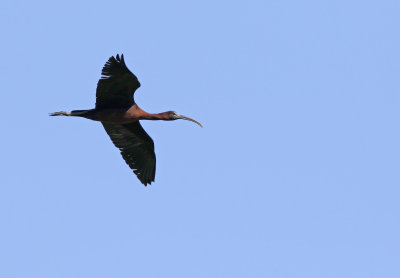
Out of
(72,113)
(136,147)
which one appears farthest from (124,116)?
(136,147)

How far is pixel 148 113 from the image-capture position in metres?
28.2

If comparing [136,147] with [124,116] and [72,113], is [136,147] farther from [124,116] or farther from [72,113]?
[72,113]

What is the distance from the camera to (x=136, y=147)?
3016 centimetres

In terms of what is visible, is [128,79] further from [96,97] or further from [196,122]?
[196,122]

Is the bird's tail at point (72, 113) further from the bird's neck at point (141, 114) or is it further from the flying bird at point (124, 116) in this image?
the bird's neck at point (141, 114)

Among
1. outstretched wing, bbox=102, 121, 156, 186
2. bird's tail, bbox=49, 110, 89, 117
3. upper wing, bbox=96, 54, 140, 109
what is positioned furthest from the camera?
outstretched wing, bbox=102, 121, 156, 186

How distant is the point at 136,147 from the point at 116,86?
3551mm

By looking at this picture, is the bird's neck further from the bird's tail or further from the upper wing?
the bird's tail

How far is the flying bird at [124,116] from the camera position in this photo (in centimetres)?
2669

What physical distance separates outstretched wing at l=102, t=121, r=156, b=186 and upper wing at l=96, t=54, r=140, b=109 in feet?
6.87

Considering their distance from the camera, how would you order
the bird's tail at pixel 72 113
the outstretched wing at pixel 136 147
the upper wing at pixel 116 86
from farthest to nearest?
1. the outstretched wing at pixel 136 147
2. the bird's tail at pixel 72 113
3. the upper wing at pixel 116 86

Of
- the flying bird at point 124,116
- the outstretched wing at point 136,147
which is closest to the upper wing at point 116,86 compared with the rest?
the flying bird at point 124,116

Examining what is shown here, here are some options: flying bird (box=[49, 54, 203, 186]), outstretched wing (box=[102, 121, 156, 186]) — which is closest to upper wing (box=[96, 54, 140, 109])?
flying bird (box=[49, 54, 203, 186])

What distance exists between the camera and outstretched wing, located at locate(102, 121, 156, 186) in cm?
2986
